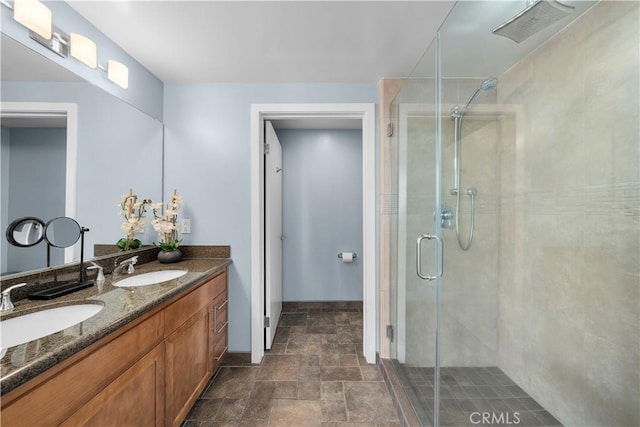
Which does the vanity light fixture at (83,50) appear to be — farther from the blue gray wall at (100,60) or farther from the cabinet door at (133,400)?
the cabinet door at (133,400)

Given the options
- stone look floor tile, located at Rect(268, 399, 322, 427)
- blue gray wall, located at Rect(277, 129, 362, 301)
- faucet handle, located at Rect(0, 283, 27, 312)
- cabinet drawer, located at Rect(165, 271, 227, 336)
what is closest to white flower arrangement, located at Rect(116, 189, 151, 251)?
cabinet drawer, located at Rect(165, 271, 227, 336)

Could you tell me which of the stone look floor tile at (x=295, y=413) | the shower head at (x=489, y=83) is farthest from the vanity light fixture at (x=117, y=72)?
the stone look floor tile at (x=295, y=413)

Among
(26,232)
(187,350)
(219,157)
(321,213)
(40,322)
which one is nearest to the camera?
(40,322)

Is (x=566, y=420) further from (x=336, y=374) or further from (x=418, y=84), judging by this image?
(x=418, y=84)

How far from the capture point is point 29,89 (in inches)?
45.3

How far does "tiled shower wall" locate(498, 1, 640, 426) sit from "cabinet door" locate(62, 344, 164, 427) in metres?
1.67

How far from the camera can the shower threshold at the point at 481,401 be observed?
1107 mm

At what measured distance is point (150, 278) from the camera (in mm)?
1711

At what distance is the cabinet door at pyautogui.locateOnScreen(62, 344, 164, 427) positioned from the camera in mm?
850

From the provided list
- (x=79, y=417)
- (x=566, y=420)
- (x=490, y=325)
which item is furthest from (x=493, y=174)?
(x=79, y=417)

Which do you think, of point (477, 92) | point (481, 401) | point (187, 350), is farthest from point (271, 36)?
point (481, 401)

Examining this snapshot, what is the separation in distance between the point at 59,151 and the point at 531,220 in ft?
7.59

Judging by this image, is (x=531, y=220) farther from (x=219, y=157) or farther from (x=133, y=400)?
(x=219, y=157)

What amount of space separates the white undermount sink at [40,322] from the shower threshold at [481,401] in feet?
5.47
